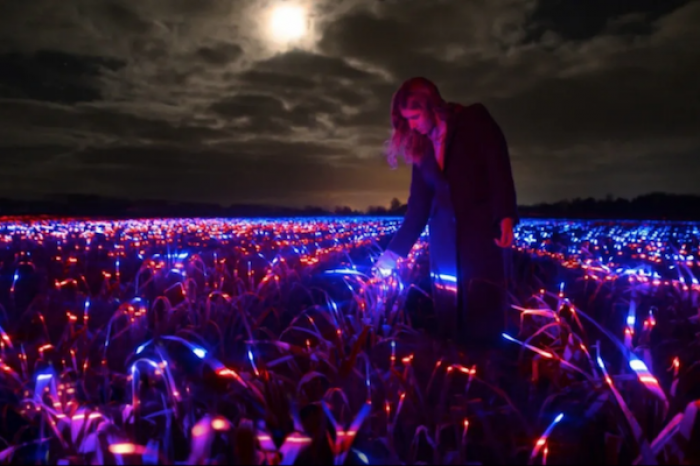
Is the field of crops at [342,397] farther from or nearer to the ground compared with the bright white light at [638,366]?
nearer to the ground

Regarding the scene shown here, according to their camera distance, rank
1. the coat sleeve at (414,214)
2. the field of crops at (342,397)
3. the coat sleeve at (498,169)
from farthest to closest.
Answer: the coat sleeve at (414,214), the coat sleeve at (498,169), the field of crops at (342,397)

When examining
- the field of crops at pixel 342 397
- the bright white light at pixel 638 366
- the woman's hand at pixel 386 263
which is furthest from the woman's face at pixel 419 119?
the bright white light at pixel 638 366

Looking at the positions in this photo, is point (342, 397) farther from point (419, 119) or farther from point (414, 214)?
point (414, 214)

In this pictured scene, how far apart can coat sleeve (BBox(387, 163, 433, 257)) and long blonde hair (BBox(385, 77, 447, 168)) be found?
0.18 metres

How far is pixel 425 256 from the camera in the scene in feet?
38.9

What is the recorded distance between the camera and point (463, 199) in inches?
164

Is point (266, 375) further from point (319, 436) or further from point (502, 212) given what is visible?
point (502, 212)

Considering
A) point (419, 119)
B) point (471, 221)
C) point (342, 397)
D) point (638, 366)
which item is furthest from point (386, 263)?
point (638, 366)

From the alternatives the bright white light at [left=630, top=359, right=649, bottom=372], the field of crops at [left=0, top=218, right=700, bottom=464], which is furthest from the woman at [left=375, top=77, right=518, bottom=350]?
the bright white light at [left=630, top=359, right=649, bottom=372]

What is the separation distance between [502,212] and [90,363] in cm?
266

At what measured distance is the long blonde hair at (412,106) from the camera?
4035mm

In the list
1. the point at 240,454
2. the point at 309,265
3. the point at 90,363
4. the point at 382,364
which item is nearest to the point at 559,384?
the point at 382,364

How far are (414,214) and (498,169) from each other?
3.16 ft

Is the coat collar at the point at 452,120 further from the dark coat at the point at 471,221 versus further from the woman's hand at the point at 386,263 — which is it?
the woman's hand at the point at 386,263
